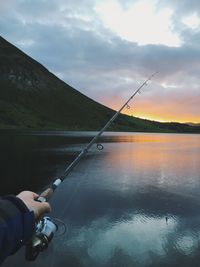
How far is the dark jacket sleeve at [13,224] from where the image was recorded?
7.56 ft

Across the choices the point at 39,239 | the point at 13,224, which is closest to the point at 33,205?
the point at 13,224

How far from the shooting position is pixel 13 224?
2371 mm

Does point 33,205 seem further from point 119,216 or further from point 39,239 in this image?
point 119,216

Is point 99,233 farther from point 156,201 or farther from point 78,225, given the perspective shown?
point 156,201

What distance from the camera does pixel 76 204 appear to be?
74.7ft

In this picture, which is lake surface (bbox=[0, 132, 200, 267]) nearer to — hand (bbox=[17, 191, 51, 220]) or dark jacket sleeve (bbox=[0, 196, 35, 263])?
hand (bbox=[17, 191, 51, 220])

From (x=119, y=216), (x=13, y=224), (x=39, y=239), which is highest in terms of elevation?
(x=13, y=224)

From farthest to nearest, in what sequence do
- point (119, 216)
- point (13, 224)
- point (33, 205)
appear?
1. point (119, 216)
2. point (33, 205)
3. point (13, 224)

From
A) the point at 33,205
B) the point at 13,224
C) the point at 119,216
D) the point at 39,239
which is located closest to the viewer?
the point at 13,224

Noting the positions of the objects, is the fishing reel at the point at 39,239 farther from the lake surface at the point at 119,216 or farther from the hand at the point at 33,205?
the lake surface at the point at 119,216

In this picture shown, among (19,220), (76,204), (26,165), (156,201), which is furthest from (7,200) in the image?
(26,165)

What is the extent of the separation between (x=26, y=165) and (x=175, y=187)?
17588 millimetres

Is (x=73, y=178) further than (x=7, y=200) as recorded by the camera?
Yes

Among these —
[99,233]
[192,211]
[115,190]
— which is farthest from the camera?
[115,190]
